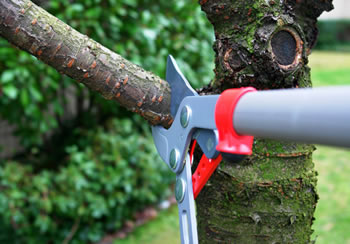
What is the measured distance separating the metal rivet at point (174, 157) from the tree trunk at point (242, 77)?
14cm

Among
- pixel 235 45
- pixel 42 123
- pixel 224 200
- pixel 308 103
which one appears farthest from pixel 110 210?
pixel 308 103

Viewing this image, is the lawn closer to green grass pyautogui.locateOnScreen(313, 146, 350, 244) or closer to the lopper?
green grass pyautogui.locateOnScreen(313, 146, 350, 244)

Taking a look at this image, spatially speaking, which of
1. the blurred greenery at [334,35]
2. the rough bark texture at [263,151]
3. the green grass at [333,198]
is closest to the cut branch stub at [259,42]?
the rough bark texture at [263,151]

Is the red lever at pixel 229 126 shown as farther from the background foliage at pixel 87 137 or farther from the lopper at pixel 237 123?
the background foliage at pixel 87 137

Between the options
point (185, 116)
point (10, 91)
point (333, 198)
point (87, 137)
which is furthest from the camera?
point (333, 198)

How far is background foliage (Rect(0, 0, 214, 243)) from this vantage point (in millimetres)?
2430

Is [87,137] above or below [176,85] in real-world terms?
above

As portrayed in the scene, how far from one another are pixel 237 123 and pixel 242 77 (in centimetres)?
38

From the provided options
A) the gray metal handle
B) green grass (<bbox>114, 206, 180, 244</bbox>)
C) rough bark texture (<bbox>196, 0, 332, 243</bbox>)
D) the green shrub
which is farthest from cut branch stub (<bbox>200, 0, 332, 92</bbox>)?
green grass (<bbox>114, 206, 180, 244</bbox>)

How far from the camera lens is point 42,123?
2.57 m

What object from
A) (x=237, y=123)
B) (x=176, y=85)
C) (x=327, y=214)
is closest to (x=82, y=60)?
(x=176, y=85)

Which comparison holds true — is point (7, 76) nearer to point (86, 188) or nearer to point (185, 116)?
point (86, 188)

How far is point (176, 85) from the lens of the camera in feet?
3.26

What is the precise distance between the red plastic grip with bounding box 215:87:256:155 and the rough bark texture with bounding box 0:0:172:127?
1.28ft
